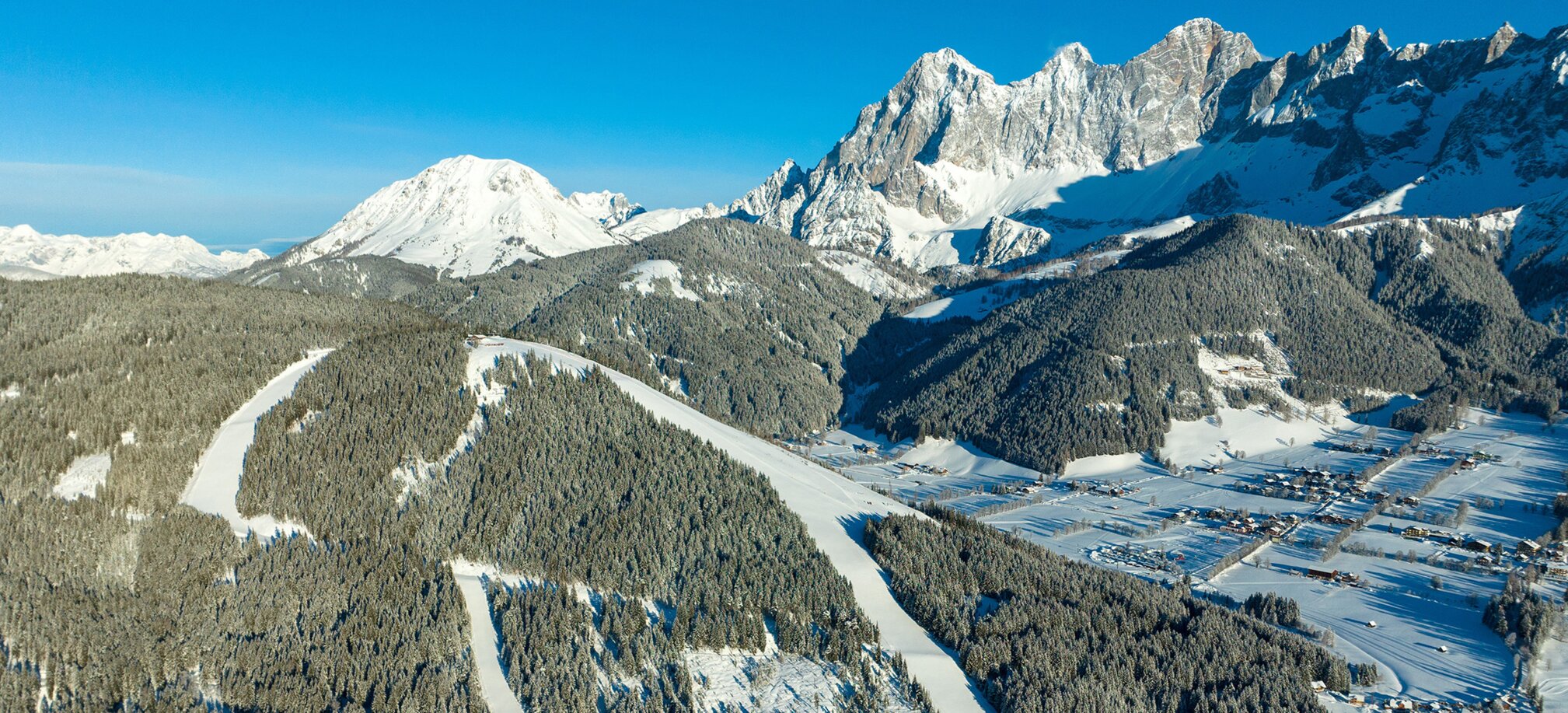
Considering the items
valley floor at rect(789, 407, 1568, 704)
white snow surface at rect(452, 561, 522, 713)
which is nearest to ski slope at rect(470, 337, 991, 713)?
white snow surface at rect(452, 561, 522, 713)

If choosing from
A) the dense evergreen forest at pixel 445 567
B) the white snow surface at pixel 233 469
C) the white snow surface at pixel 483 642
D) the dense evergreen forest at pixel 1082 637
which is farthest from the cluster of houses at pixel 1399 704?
the white snow surface at pixel 233 469

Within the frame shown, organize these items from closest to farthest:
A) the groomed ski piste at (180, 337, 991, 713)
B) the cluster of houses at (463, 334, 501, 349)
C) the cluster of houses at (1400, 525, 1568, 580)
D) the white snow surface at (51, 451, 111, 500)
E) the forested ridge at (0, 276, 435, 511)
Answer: the groomed ski piste at (180, 337, 991, 713) < the white snow surface at (51, 451, 111, 500) < the forested ridge at (0, 276, 435, 511) < the cluster of houses at (1400, 525, 1568, 580) < the cluster of houses at (463, 334, 501, 349)

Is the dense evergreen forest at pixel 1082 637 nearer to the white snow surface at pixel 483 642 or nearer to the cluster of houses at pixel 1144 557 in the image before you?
the cluster of houses at pixel 1144 557

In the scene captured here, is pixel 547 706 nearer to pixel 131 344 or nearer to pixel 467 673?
pixel 467 673

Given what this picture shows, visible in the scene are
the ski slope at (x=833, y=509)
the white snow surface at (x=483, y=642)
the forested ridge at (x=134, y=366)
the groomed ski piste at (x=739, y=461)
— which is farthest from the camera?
the forested ridge at (x=134, y=366)

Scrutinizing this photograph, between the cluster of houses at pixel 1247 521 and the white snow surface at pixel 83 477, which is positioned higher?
the white snow surface at pixel 83 477

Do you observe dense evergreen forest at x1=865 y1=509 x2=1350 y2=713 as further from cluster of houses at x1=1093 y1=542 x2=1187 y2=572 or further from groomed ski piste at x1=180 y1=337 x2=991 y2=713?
cluster of houses at x1=1093 y1=542 x2=1187 y2=572
